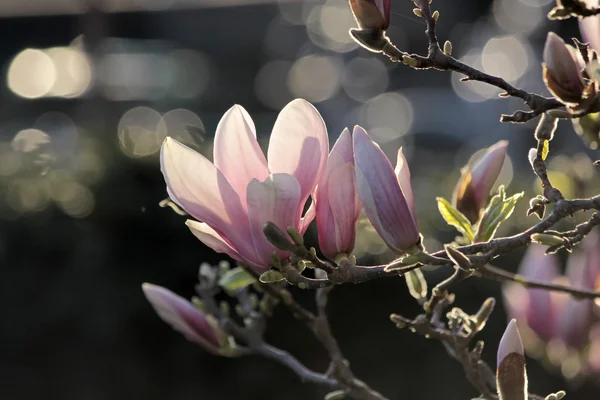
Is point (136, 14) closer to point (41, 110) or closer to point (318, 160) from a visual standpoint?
point (41, 110)

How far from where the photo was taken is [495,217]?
2.90 ft

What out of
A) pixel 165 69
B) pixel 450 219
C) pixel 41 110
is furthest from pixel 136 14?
pixel 450 219

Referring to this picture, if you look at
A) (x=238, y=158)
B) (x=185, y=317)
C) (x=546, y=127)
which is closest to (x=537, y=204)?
(x=546, y=127)

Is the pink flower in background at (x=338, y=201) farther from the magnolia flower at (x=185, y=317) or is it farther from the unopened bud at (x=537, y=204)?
the magnolia flower at (x=185, y=317)

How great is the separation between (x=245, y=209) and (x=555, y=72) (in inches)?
11.8

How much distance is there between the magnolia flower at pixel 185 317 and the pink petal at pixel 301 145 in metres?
0.38

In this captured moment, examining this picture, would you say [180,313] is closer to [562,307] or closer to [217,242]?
[217,242]

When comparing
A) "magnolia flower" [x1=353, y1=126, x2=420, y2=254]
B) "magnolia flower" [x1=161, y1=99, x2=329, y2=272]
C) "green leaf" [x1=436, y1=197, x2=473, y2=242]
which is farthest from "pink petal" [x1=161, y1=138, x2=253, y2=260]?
"green leaf" [x1=436, y1=197, x2=473, y2=242]

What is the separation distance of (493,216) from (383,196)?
0.63 feet

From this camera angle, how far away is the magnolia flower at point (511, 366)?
2.51 feet

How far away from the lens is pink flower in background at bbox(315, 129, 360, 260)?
759mm

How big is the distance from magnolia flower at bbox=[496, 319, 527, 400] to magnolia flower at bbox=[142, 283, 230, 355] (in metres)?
0.47

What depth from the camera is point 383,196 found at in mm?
748

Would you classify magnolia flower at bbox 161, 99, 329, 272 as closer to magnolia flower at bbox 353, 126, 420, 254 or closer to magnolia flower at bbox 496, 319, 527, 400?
magnolia flower at bbox 353, 126, 420, 254
